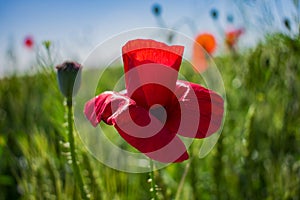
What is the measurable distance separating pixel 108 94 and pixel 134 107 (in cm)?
3

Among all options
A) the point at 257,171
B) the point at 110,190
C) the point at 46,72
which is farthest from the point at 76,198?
the point at 257,171

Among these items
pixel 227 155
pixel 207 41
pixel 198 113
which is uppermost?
pixel 207 41

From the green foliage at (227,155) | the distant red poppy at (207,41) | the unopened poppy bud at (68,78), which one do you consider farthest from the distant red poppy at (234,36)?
the unopened poppy bud at (68,78)

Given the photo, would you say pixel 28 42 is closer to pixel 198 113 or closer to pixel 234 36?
pixel 234 36

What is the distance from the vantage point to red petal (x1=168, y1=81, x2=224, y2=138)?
0.92 ft

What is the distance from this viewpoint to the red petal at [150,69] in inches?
11.3

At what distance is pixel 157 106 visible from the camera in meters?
0.30

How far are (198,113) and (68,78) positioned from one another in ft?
0.35

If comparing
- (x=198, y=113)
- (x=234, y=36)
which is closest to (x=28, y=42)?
(x=234, y=36)

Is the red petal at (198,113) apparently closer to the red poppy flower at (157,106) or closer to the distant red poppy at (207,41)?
the red poppy flower at (157,106)

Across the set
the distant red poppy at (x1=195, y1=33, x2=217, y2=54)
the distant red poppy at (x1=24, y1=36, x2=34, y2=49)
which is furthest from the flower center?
the distant red poppy at (x1=24, y1=36, x2=34, y2=49)

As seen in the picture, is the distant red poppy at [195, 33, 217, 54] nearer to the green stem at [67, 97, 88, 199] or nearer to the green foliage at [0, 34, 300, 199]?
the green foliage at [0, 34, 300, 199]

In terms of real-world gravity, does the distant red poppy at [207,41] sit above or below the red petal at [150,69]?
above

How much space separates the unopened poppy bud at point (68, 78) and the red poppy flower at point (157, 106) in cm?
4
